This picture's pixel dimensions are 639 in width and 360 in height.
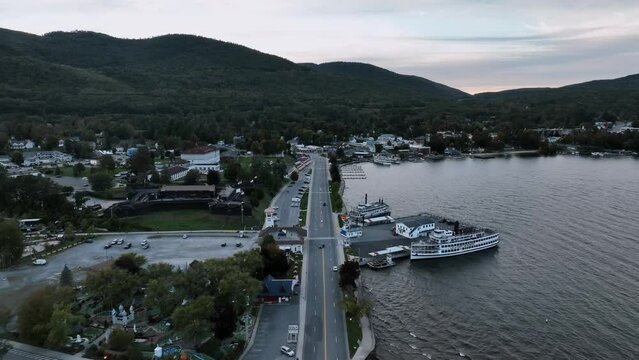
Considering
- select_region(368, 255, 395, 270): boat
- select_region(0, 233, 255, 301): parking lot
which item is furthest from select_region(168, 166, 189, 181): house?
select_region(368, 255, 395, 270): boat

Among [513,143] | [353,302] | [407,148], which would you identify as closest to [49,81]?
[407,148]

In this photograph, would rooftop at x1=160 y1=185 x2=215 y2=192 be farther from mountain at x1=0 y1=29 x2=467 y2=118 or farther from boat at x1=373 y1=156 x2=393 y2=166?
mountain at x1=0 y1=29 x2=467 y2=118

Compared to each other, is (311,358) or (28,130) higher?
(28,130)

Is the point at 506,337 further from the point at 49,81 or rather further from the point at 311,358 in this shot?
the point at 49,81

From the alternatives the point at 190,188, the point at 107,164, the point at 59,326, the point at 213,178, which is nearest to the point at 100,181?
the point at 190,188

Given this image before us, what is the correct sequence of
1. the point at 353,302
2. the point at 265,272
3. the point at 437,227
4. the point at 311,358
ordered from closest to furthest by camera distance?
the point at 311,358, the point at 353,302, the point at 265,272, the point at 437,227

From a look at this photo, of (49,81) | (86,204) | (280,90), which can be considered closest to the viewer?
(86,204)
